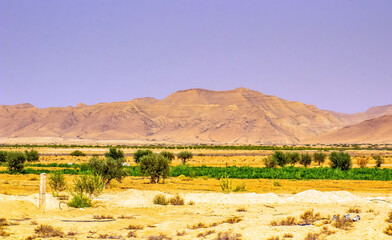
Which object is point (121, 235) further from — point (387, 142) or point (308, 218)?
point (387, 142)

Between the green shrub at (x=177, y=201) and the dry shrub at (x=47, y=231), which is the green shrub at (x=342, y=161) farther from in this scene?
the dry shrub at (x=47, y=231)

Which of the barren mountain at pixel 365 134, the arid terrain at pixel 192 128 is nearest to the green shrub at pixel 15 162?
the arid terrain at pixel 192 128

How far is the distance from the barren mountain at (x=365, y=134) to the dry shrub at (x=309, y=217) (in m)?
149

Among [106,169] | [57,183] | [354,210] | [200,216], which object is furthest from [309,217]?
[106,169]

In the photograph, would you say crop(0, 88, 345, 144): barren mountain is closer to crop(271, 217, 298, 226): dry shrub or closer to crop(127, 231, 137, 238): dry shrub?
crop(271, 217, 298, 226): dry shrub

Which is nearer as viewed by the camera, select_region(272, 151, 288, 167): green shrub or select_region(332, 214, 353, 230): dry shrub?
select_region(332, 214, 353, 230): dry shrub

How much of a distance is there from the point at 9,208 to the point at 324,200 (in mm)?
13817

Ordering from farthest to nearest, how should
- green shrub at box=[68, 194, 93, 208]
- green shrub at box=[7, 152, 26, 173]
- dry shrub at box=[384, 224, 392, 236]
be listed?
1. green shrub at box=[7, 152, 26, 173]
2. green shrub at box=[68, 194, 93, 208]
3. dry shrub at box=[384, 224, 392, 236]

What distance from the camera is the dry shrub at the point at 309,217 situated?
1543 cm

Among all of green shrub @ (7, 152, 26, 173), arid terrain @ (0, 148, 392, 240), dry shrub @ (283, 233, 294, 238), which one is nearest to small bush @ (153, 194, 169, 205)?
arid terrain @ (0, 148, 392, 240)

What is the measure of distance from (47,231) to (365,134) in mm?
166452

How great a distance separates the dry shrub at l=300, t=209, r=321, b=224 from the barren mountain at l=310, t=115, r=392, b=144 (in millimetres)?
149184

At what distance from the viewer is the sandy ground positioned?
542 inches

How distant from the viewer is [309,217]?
52.5 feet
